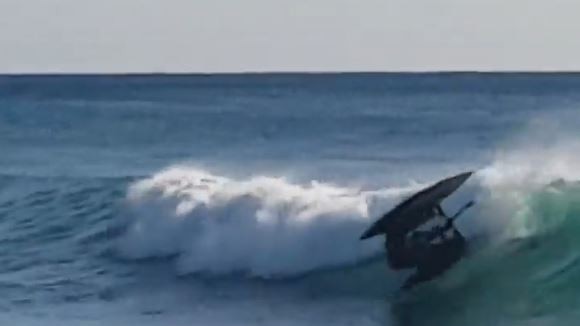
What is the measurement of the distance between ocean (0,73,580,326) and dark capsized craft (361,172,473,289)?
55mm

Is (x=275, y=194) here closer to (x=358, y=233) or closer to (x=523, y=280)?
(x=358, y=233)

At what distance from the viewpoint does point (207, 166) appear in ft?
23.1

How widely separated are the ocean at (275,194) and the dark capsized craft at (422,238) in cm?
5

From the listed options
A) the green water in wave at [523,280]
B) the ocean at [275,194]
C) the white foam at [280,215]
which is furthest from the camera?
the white foam at [280,215]

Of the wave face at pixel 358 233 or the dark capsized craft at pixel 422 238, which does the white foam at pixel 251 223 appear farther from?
the dark capsized craft at pixel 422 238

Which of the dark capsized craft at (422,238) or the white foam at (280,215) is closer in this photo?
the dark capsized craft at (422,238)

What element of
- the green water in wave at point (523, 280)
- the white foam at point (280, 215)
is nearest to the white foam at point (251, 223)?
the white foam at point (280, 215)

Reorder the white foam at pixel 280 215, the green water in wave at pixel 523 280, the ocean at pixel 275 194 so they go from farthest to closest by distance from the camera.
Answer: the white foam at pixel 280 215 → the ocean at pixel 275 194 → the green water in wave at pixel 523 280

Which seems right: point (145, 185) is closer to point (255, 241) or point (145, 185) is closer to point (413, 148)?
point (255, 241)

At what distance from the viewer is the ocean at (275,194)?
19.5 ft

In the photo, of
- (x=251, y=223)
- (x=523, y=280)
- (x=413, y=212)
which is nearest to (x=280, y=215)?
(x=251, y=223)

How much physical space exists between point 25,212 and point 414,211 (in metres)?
2.05

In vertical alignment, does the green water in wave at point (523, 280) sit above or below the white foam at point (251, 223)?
below

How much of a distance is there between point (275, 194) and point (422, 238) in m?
1.03
